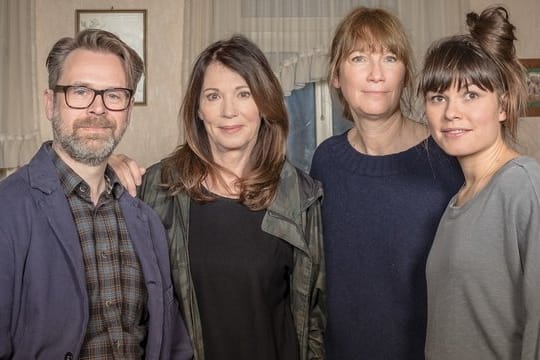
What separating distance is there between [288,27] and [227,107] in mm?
2232

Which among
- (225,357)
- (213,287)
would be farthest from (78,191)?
(225,357)

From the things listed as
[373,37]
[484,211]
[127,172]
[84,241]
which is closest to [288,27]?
[373,37]

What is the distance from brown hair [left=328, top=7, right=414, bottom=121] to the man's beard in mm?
743

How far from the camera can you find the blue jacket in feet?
4.07

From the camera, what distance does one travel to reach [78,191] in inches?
57.1

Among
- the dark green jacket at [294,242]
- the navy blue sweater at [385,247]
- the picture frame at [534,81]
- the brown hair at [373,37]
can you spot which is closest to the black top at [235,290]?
the dark green jacket at [294,242]

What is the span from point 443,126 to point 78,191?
944 mm

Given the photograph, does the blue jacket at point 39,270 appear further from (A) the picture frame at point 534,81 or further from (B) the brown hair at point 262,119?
(A) the picture frame at point 534,81

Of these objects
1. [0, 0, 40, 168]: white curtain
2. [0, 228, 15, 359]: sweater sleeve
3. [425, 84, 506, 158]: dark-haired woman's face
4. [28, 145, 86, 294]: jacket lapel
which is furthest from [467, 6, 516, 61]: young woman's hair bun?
[0, 0, 40, 168]: white curtain

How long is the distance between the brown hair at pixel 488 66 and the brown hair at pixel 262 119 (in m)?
0.59

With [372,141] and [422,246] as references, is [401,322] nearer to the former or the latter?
[422,246]

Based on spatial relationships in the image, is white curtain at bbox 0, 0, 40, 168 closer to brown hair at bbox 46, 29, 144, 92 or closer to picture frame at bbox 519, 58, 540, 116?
brown hair at bbox 46, 29, 144, 92

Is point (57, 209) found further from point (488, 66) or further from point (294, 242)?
point (488, 66)

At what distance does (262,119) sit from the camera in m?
1.90
